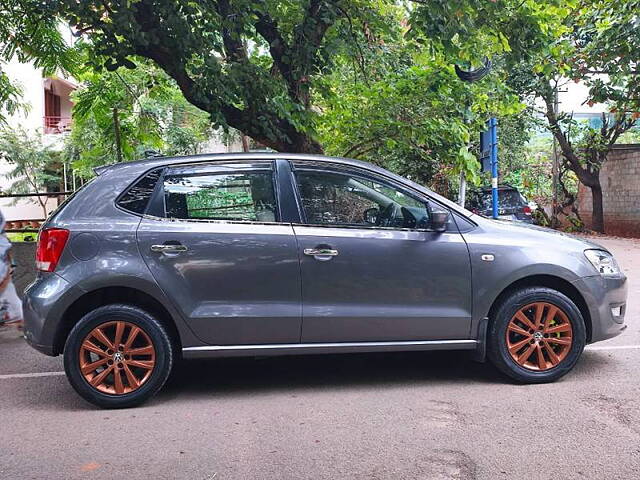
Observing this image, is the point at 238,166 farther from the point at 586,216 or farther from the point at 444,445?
the point at 586,216

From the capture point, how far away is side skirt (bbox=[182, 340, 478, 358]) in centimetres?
434

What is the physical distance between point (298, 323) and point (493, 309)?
1.53 metres

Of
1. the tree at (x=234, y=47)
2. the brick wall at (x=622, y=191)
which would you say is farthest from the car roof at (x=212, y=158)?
the brick wall at (x=622, y=191)

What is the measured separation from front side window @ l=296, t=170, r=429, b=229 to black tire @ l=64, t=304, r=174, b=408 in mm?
1377

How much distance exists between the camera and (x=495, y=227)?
4672mm

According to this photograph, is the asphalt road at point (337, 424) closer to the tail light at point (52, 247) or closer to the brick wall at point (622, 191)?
the tail light at point (52, 247)

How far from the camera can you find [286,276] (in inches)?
171

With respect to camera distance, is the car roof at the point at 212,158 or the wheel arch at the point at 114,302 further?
the car roof at the point at 212,158

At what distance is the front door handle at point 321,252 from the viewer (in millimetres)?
4359

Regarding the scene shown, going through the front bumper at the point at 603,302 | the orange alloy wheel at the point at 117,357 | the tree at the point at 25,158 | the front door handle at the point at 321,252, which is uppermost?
the tree at the point at 25,158

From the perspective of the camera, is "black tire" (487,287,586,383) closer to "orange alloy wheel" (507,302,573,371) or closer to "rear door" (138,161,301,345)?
"orange alloy wheel" (507,302,573,371)

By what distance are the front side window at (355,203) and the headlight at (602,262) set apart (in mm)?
1379

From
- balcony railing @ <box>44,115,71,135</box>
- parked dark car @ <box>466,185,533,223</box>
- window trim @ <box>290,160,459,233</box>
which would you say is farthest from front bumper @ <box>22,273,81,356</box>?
balcony railing @ <box>44,115,71,135</box>

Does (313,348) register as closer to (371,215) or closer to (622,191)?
(371,215)
